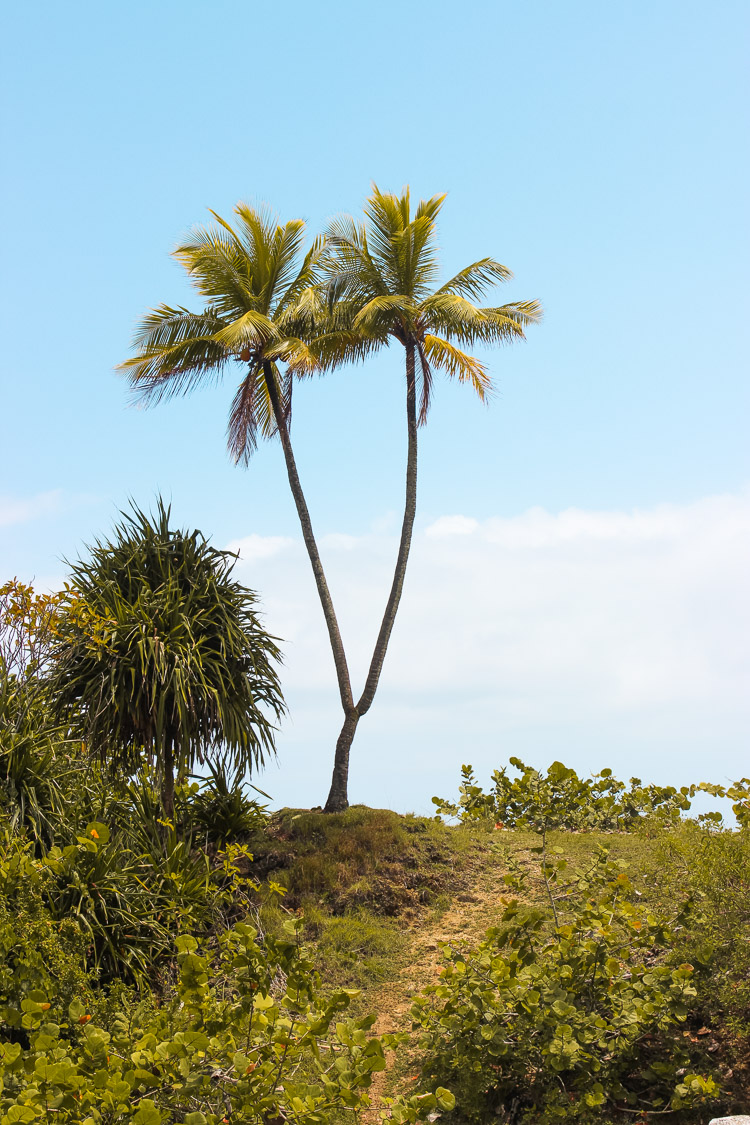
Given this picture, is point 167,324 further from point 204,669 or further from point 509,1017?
point 509,1017

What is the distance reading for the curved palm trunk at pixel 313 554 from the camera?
11891mm

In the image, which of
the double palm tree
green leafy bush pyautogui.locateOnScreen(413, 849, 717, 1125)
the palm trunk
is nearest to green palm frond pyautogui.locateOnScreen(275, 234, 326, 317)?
the double palm tree

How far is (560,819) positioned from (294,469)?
6.13 m

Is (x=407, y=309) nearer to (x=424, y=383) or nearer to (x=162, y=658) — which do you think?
(x=424, y=383)

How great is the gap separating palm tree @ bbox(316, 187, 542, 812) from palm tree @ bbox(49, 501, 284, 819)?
2.76m

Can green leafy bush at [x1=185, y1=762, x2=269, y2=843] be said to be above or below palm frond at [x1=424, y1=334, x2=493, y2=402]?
below

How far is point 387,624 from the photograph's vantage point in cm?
1213

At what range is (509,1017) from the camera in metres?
5.29

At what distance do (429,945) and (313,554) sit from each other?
583 centimetres

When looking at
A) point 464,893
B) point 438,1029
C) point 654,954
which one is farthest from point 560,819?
point 438,1029

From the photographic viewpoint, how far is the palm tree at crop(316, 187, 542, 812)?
12367 millimetres

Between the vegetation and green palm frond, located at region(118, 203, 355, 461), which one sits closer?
the vegetation

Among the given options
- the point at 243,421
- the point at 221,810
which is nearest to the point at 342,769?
the point at 221,810

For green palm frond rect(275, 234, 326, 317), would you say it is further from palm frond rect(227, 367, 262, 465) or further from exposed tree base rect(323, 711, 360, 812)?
exposed tree base rect(323, 711, 360, 812)
